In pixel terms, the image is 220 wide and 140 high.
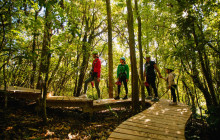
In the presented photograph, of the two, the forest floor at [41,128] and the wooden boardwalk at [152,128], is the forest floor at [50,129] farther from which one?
the wooden boardwalk at [152,128]

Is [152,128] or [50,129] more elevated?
[152,128]

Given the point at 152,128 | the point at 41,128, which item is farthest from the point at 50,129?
the point at 152,128

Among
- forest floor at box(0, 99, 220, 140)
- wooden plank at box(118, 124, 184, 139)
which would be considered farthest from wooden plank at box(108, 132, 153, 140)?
forest floor at box(0, 99, 220, 140)

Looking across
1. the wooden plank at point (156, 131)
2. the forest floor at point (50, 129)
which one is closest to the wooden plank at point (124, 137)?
the wooden plank at point (156, 131)

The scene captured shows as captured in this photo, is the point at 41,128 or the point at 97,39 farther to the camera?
the point at 97,39

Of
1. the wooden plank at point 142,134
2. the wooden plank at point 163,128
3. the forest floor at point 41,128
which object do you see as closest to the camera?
the wooden plank at point 142,134

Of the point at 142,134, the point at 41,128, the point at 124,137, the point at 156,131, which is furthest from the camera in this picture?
the point at 41,128

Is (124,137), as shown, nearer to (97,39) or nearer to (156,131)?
(156,131)

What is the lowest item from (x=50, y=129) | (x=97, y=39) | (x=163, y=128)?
(x=50, y=129)

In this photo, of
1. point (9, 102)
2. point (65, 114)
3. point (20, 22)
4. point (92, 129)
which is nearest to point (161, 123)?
point (92, 129)

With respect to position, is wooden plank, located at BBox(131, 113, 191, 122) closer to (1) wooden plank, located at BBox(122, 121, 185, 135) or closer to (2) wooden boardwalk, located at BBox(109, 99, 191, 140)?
(2) wooden boardwalk, located at BBox(109, 99, 191, 140)

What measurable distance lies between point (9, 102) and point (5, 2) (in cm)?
400

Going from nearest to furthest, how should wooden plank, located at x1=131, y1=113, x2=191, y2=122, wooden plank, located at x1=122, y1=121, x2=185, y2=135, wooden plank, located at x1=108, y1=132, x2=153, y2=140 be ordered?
wooden plank, located at x1=108, y1=132, x2=153, y2=140, wooden plank, located at x1=122, y1=121, x2=185, y2=135, wooden plank, located at x1=131, y1=113, x2=191, y2=122

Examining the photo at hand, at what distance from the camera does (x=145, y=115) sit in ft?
14.2
